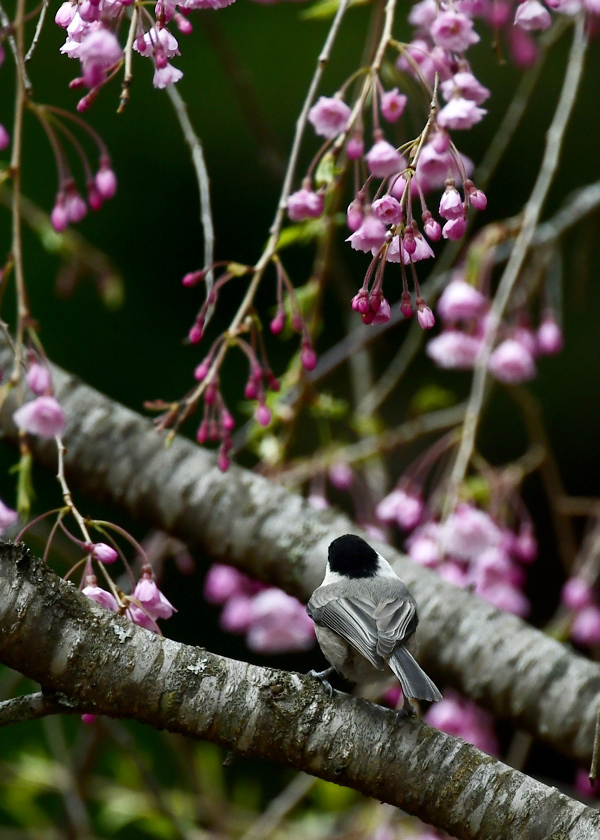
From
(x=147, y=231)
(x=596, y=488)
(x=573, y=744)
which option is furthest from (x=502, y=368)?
(x=147, y=231)

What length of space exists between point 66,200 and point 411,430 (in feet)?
3.30

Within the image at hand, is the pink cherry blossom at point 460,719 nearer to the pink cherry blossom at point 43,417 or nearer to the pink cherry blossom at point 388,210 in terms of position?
the pink cherry blossom at point 43,417

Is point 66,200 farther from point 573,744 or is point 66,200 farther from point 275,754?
point 573,744

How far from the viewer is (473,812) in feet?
3.46

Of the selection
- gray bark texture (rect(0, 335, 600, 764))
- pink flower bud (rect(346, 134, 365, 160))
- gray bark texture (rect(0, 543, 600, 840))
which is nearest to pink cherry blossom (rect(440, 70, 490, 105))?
pink flower bud (rect(346, 134, 365, 160))

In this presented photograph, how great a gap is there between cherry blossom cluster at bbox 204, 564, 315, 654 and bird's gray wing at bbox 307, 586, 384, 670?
515mm

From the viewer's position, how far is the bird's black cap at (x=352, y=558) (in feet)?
4.94

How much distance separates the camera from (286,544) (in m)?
1.80

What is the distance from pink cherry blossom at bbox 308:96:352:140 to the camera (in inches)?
49.5

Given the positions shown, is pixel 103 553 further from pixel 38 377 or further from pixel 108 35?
pixel 108 35

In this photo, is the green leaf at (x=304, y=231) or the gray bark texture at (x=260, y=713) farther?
the green leaf at (x=304, y=231)

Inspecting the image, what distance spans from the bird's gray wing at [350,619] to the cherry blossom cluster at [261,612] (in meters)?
0.52

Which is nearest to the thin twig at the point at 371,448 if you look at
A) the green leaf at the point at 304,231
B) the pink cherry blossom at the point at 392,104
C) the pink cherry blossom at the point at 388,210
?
the green leaf at the point at 304,231

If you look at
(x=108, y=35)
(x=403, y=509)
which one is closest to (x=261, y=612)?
(x=403, y=509)
